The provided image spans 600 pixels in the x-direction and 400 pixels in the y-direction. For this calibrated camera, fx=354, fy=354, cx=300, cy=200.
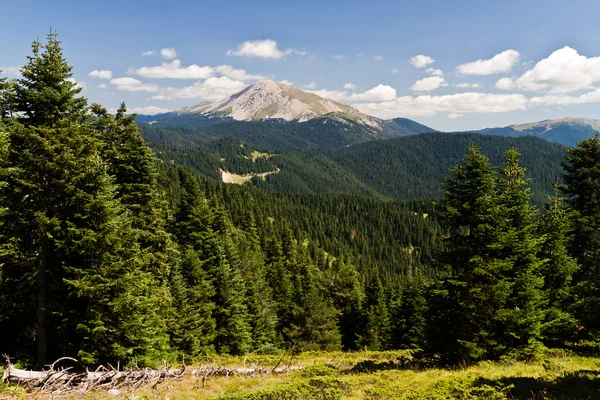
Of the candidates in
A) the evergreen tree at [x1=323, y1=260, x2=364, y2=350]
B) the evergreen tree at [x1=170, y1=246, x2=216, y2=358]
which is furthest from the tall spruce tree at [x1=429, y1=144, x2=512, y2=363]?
the evergreen tree at [x1=323, y1=260, x2=364, y2=350]

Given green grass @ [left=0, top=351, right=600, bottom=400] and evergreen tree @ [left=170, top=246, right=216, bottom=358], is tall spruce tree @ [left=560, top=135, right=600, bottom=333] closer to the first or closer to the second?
green grass @ [left=0, top=351, right=600, bottom=400]

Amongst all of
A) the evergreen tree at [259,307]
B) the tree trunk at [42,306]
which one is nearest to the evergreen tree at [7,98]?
the tree trunk at [42,306]

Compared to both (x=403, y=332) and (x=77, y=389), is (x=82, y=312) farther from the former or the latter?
(x=403, y=332)

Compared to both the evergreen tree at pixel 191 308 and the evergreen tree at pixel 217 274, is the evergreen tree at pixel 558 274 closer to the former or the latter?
the evergreen tree at pixel 191 308

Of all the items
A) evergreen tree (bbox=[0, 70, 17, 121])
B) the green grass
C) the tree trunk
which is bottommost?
the green grass

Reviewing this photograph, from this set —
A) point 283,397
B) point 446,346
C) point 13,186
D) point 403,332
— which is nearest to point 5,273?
→ point 13,186

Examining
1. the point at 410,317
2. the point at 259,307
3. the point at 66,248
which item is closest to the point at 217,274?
the point at 259,307

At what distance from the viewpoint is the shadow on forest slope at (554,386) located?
9.84 metres

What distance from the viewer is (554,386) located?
10.7 meters

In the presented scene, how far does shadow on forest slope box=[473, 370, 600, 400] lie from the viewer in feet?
32.3

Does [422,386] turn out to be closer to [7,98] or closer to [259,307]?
[7,98]

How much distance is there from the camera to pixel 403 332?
1914 inches

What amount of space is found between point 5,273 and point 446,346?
20617 millimetres

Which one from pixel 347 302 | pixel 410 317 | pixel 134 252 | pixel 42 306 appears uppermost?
pixel 134 252
